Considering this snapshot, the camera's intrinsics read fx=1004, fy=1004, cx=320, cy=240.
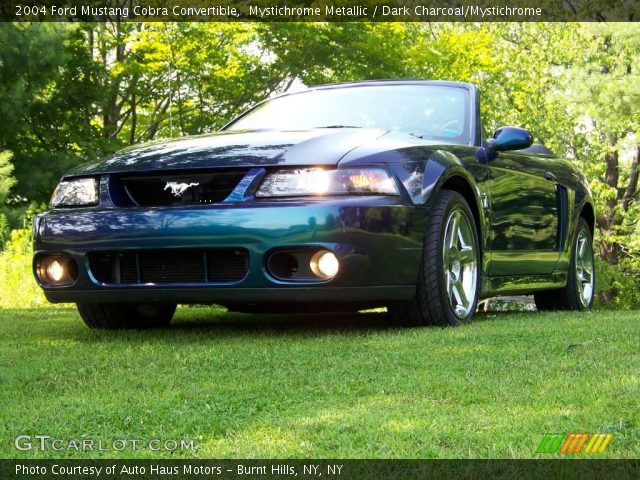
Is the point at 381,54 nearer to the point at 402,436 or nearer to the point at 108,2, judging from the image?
the point at 108,2

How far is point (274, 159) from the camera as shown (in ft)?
16.2

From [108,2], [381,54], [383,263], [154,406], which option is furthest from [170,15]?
[154,406]

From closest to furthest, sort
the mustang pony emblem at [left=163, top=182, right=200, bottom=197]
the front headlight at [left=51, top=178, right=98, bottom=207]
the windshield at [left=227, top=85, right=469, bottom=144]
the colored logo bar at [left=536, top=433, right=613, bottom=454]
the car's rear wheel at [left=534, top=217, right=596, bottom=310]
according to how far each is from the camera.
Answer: the colored logo bar at [left=536, top=433, right=613, bottom=454]
the mustang pony emblem at [left=163, top=182, right=200, bottom=197]
the front headlight at [left=51, top=178, right=98, bottom=207]
the windshield at [left=227, top=85, right=469, bottom=144]
the car's rear wheel at [left=534, top=217, right=596, bottom=310]

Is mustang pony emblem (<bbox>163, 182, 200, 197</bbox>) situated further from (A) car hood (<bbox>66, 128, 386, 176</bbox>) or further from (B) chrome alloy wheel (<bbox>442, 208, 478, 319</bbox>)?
(B) chrome alloy wheel (<bbox>442, 208, 478, 319</bbox>)

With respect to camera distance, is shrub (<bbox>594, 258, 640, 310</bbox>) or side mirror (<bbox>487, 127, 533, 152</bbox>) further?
shrub (<bbox>594, 258, 640, 310</bbox>)

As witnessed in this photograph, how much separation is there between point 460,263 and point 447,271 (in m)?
0.29

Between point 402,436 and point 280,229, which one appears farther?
point 280,229

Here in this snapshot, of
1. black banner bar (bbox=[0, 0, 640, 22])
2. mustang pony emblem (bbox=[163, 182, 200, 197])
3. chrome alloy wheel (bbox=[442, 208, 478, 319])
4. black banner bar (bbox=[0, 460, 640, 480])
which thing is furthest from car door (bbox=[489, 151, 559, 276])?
black banner bar (bbox=[0, 0, 640, 22])

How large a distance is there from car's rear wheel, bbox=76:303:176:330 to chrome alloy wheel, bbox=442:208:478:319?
1.73m

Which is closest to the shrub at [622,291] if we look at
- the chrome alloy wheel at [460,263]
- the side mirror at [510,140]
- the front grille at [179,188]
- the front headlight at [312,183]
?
the side mirror at [510,140]

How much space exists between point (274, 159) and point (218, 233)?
46 centimetres

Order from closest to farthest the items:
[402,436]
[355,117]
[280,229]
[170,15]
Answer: [402,436], [280,229], [355,117], [170,15]

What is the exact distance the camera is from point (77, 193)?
5.27 meters

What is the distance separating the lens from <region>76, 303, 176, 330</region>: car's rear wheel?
5.78 m
